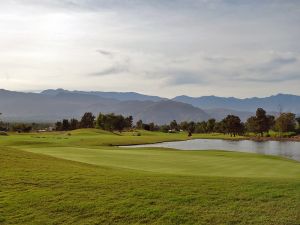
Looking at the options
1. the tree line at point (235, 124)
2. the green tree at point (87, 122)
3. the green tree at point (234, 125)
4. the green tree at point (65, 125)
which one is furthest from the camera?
the green tree at point (87, 122)

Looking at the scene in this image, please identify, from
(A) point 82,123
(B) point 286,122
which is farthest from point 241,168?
(A) point 82,123

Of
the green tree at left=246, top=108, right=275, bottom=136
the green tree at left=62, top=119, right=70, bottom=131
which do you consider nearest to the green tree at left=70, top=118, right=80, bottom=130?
the green tree at left=62, top=119, right=70, bottom=131

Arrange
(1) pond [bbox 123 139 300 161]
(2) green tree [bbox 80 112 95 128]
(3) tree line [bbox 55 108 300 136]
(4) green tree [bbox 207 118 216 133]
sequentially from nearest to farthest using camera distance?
(1) pond [bbox 123 139 300 161]
(3) tree line [bbox 55 108 300 136]
(2) green tree [bbox 80 112 95 128]
(4) green tree [bbox 207 118 216 133]

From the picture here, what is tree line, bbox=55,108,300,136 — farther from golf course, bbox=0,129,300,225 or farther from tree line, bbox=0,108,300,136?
golf course, bbox=0,129,300,225

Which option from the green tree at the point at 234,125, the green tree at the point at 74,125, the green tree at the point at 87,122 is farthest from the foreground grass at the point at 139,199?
the green tree at the point at 87,122

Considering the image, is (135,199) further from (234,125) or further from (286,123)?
(234,125)

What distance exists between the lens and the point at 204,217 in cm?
1393

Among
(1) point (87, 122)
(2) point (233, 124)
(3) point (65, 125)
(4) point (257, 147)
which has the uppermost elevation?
(1) point (87, 122)

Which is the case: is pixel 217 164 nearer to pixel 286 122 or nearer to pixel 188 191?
pixel 188 191

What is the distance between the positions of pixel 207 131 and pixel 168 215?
18796 cm

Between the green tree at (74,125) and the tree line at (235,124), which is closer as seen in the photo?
the tree line at (235,124)

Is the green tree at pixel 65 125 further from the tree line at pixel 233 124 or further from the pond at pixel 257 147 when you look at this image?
the pond at pixel 257 147

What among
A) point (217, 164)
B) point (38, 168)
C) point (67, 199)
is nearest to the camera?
point (67, 199)

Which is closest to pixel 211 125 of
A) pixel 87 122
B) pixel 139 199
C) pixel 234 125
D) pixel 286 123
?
pixel 234 125
